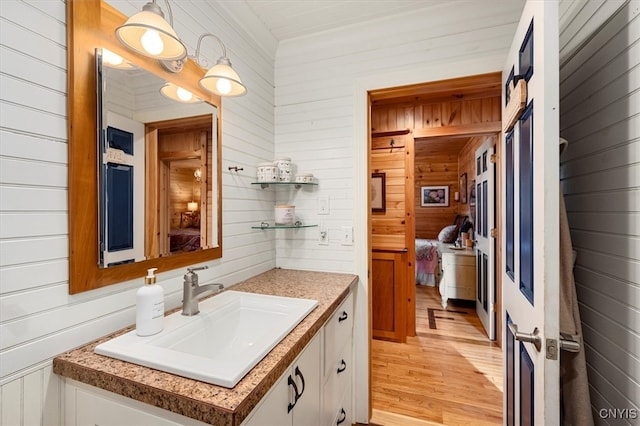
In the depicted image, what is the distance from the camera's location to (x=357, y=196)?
6.03 feet

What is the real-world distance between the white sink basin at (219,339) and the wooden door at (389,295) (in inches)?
71.2

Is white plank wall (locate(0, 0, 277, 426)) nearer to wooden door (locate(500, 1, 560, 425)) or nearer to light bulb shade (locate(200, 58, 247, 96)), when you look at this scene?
light bulb shade (locate(200, 58, 247, 96))

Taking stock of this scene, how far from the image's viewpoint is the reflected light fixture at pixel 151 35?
90cm

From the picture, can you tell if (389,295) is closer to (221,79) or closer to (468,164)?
(221,79)

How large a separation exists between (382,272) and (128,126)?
2.57m

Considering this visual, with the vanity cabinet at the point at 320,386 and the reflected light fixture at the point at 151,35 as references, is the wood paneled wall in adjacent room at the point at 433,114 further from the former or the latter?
the reflected light fixture at the point at 151,35

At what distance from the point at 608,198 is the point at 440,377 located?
6.38 feet

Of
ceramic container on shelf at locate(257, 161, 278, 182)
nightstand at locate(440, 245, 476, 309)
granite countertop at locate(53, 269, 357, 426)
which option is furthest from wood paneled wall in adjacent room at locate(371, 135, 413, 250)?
granite countertop at locate(53, 269, 357, 426)

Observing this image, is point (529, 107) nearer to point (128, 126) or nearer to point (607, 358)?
point (607, 358)

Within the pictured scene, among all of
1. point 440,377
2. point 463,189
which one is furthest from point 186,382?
point 463,189

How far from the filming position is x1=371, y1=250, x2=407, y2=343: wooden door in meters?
2.93

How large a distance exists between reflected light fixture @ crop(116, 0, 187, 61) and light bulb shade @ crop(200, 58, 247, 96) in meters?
0.20

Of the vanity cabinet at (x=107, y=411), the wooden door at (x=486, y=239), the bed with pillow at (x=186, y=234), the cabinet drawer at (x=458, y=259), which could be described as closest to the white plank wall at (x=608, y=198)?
the vanity cabinet at (x=107, y=411)

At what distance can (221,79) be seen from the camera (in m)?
1.28
